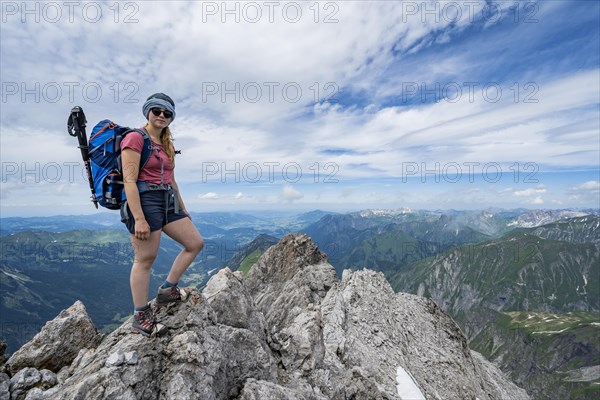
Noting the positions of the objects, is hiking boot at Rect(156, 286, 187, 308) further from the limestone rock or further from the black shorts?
the limestone rock

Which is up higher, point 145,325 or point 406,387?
point 145,325

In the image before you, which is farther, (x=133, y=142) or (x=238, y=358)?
(x=238, y=358)

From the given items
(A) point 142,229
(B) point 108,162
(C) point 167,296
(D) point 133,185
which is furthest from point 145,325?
(B) point 108,162

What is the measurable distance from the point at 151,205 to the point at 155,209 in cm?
16

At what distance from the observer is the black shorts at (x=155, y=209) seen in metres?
9.06

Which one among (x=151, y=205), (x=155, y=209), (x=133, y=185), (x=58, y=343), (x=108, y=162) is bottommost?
(x=58, y=343)

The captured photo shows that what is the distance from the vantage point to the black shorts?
906 cm

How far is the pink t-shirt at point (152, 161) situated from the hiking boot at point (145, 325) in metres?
4.48

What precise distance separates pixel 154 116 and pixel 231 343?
9318 mm

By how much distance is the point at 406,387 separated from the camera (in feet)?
73.3

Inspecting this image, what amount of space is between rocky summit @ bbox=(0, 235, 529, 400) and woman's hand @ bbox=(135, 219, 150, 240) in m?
3.90

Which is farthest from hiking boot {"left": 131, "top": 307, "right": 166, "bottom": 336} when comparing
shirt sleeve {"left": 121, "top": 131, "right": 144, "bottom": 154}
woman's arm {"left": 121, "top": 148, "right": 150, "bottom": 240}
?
shirt sleeve {"left": 121, "top": 131, "right": 144, "bottom": 154}

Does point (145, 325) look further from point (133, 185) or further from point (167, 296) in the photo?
point (133, 185)

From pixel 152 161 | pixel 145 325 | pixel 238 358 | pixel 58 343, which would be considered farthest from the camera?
pixel 58 343
